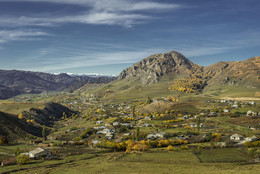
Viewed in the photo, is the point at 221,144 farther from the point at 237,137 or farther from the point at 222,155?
the point at 237,137

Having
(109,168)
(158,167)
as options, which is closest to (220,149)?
(158,167)

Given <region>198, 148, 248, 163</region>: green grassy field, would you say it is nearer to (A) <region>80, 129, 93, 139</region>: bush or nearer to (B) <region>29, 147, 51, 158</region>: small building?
(B) <region>29, 147, 51, 158</region>: small building

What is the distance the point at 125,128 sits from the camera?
136m

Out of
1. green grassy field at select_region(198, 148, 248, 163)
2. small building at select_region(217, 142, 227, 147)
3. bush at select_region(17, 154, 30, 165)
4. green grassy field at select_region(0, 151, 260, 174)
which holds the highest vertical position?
bush at select_region(17, 154, 30, 165)

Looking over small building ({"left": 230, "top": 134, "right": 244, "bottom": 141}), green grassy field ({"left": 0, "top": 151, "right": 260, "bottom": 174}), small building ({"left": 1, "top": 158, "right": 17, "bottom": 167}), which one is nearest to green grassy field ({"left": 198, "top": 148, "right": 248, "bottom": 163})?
green grassy field ({"left": 0, "top": 151, "right": 260, "bottom": 174})

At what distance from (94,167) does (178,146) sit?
1842 inches

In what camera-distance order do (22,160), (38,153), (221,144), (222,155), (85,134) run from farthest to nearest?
1. (85,134)
2. (221,144)
3. (38,153)
4. (222,155)
5. (22,160)

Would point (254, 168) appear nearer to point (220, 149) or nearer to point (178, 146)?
point (220, 149)

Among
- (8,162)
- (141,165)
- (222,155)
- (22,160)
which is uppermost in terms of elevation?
(22,160)

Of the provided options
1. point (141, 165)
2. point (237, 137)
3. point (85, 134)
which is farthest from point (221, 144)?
point (85, 134)

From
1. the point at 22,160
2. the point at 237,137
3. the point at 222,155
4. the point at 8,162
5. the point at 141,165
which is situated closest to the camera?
the point at 141,165

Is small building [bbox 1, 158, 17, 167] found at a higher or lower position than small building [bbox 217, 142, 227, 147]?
higher

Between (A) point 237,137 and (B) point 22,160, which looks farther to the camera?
(A) point 237,137

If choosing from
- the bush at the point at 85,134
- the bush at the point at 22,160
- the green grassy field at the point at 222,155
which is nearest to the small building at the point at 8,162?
the bush at the point at 22,160
